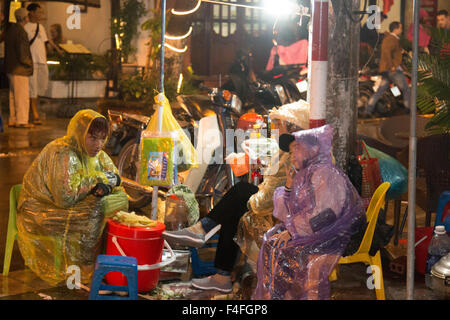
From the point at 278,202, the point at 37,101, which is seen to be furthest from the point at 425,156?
the point at 37,101

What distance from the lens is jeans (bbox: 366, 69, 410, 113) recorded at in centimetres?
1537

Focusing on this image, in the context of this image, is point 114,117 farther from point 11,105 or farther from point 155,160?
point 11,105

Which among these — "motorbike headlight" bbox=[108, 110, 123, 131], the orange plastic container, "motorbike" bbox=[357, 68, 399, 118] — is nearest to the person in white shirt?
"motorbike headlight" bbox=[108, 110, 123, 131]

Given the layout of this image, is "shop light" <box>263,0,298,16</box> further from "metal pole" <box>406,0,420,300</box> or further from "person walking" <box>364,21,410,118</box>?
"person walking" <box>364,21,410,118</box>

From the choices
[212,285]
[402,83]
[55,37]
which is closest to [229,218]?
[212,285]

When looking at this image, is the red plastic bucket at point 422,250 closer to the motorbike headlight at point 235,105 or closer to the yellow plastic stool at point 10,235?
the motorbike headlight at point 235,105

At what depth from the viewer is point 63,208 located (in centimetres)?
516

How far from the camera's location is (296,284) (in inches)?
173

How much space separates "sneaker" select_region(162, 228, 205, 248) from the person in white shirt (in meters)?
8.80

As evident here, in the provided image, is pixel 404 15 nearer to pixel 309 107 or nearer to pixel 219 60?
pixel 219 60

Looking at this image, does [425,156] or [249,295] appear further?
[425,156]

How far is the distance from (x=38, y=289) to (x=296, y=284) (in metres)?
1.89

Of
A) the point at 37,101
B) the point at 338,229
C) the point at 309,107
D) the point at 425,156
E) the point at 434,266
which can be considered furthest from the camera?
the point at 37,101

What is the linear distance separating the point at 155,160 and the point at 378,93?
35.8 feet
